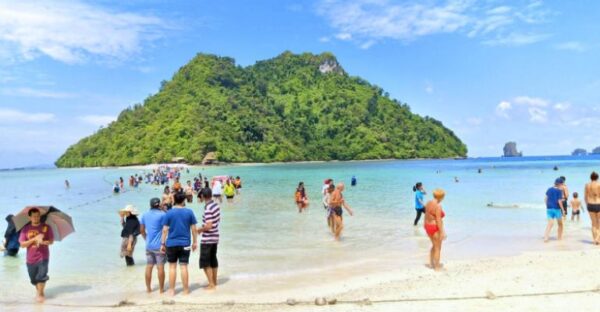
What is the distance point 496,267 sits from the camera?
9.75 m

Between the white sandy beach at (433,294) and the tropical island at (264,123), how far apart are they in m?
105

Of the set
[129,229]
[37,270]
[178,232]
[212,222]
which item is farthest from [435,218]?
[37,270]

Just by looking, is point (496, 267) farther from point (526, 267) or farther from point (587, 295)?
point (587, 295)

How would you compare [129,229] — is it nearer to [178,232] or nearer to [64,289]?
[64,289]

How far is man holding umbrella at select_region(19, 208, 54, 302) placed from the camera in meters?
8.06

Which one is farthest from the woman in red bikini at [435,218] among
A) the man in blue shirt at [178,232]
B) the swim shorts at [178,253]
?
the swim shorts at [178,253]

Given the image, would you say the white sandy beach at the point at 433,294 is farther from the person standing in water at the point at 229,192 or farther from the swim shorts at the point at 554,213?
the person standing in water at the point at 229,192

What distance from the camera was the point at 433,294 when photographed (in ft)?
26.1

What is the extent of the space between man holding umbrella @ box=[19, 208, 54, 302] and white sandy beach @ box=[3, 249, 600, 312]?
0.53m

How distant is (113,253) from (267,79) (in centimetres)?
18198

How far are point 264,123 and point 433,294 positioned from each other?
13841 centimetres

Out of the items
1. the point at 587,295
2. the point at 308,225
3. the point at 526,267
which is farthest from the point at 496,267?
the point at 308,225

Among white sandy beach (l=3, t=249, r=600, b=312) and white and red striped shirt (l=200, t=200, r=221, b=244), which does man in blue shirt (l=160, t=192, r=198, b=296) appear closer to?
white and red striped shirt (l=200, t=200, r=221, b=244)

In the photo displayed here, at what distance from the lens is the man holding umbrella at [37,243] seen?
8.06m
